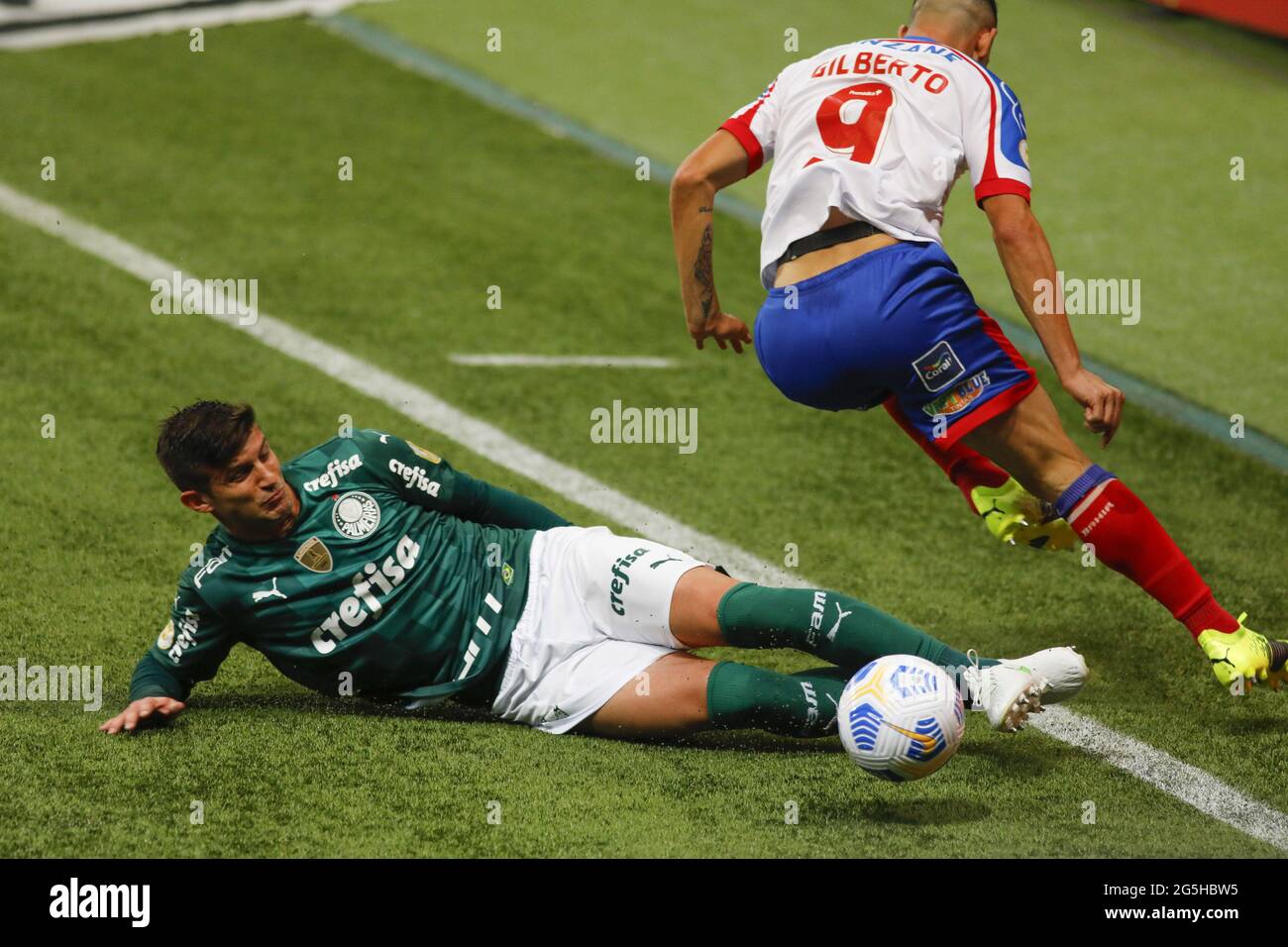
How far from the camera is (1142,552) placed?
456 centimetres

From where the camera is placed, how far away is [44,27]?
11.7m

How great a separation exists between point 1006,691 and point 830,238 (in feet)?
4.29

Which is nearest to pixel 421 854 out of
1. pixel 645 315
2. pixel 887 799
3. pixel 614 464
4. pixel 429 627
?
pixel 429 627

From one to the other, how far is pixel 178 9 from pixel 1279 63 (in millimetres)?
7670

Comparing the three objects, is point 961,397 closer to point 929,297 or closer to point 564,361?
point 929,297

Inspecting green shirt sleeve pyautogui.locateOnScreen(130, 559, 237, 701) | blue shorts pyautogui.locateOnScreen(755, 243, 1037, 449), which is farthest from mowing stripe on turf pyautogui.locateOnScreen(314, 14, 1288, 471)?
green shirt sleeve pyautogui.locateOnScreen(130, 559, 237, 701)

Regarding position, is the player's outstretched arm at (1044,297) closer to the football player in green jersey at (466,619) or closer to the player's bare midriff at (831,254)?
the player's bare midriff at (831,254)

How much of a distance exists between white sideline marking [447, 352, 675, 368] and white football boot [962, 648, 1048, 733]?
3.47m

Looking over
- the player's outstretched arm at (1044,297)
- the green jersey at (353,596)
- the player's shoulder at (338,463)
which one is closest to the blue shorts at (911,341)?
the player's outstretched arm at (1044,297)

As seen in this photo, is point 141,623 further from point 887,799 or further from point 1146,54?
point 1146,54

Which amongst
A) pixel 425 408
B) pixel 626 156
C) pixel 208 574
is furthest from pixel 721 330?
pixel 626 156

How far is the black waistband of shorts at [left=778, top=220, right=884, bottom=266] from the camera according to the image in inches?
181

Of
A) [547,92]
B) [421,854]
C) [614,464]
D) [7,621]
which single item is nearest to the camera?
[421,854]

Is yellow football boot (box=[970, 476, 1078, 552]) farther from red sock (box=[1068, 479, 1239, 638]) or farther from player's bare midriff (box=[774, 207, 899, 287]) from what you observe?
player's bare midriff (box=[774, 207, 899, 287])
